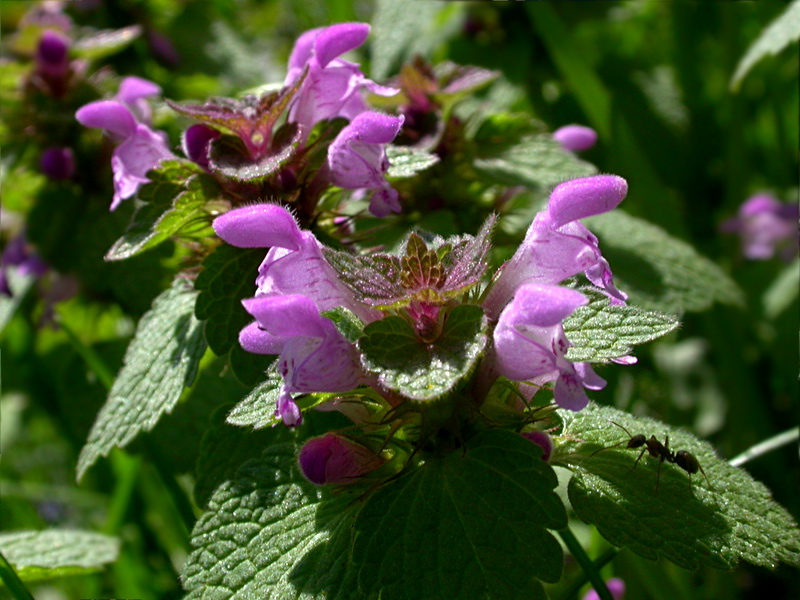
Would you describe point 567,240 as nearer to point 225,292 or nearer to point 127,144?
point 225,292

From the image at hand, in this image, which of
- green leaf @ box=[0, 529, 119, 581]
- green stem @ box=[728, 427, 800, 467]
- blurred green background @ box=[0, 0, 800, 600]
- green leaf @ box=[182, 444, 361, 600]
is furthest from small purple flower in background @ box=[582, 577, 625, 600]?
green leaf @ box=[0, 529, 119, 581]

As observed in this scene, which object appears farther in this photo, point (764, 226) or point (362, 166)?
point (764, 226)

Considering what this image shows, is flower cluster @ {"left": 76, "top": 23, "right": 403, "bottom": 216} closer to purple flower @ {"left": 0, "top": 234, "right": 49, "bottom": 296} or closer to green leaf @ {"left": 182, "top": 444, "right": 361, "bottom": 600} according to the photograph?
green leaf @ {"left": 182, "top": 444, "right": 361, "bottom": 600}

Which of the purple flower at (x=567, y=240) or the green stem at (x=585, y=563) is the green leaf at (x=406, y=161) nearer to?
the purple flower at (x=567, y=240)

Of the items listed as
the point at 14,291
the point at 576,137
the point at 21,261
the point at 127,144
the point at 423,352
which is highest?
the point at 423,352

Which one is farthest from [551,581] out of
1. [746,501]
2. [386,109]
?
[386,109]

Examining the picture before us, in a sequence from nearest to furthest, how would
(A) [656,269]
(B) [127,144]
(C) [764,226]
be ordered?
(B) [127,144] < (A) [656,269] < (C) [764,226]

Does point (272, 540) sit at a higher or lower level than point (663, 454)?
lower

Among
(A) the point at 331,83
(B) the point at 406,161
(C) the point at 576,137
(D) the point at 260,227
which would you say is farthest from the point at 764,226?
(D) the point at 260,227
